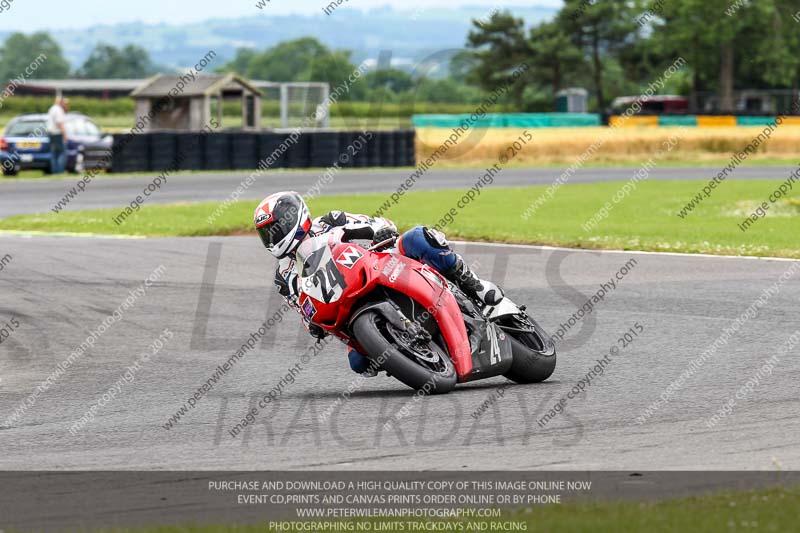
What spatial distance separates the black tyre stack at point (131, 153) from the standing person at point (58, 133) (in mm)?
1329

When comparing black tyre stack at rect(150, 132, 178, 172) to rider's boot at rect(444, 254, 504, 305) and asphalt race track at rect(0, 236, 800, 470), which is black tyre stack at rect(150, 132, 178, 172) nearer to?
asphalt race track at rect(0, 236, 800, 470)

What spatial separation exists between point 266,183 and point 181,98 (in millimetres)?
13026

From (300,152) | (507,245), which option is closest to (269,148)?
(300,152)

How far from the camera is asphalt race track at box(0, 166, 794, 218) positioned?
24609mm

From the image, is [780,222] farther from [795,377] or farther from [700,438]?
[700,438]

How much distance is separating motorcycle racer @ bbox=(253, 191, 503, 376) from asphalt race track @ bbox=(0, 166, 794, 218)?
49.5ft

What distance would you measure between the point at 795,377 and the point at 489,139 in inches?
1189

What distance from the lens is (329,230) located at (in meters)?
8.08

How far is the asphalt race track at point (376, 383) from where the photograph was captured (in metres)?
6.30

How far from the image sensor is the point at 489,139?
37906 millimetres

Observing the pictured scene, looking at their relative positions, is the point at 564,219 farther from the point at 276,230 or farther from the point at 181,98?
the point at 181,98

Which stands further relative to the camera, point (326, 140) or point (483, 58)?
point (483, 58)

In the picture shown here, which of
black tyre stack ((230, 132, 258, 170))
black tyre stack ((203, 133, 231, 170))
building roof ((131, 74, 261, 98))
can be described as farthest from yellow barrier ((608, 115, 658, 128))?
black tyre stack ((203, 133, 231, 170))
